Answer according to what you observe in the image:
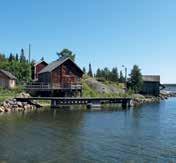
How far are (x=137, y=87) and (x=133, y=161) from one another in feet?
257

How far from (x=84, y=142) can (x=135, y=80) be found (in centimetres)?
7260

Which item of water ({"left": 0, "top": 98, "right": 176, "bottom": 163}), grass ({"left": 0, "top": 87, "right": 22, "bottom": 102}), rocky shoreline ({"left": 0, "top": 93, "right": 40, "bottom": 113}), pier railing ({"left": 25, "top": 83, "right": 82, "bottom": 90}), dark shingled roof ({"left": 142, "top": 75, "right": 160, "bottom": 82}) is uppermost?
dark shingled roof ({"left": 142, "top": 75, "right": 160, "bottom": 82})

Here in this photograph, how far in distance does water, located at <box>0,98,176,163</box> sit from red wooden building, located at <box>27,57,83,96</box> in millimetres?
26515

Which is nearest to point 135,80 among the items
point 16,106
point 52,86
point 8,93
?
point 52,86

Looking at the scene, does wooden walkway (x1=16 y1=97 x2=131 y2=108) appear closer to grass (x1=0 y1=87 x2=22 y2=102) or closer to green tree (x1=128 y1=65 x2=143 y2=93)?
grass (x1=0 y1=87 x2=22 y2=102)

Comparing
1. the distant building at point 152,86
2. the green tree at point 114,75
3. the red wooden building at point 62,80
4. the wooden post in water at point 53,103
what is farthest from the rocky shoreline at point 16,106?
→ the distant building at point 152,86

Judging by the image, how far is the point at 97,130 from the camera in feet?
110

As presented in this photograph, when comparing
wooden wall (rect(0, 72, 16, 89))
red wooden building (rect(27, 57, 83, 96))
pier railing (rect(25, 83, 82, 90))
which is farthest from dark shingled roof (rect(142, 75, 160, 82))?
wooden wall (rect(0, 72, 16, 89))

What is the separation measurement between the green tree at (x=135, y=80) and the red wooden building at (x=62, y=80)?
30.9 metres

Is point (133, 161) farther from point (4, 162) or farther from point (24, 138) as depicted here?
point (24, 138)

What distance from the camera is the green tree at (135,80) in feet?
321

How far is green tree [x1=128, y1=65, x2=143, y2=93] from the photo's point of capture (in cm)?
9773

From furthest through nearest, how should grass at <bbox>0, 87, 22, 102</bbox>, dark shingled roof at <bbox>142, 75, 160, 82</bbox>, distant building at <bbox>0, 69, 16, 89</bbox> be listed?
1. dark shingled roof at <bbox>142, 75, 160, 82</bbox>
2. distant building at <bbox>0, 69, 16, 89</bbox>
3. grass at <bbox>0, 87, 22, 102</bbox>

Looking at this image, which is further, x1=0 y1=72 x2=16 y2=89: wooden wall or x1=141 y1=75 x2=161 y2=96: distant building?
x1=141 y1=75 x2=161 y2=96: distant building
